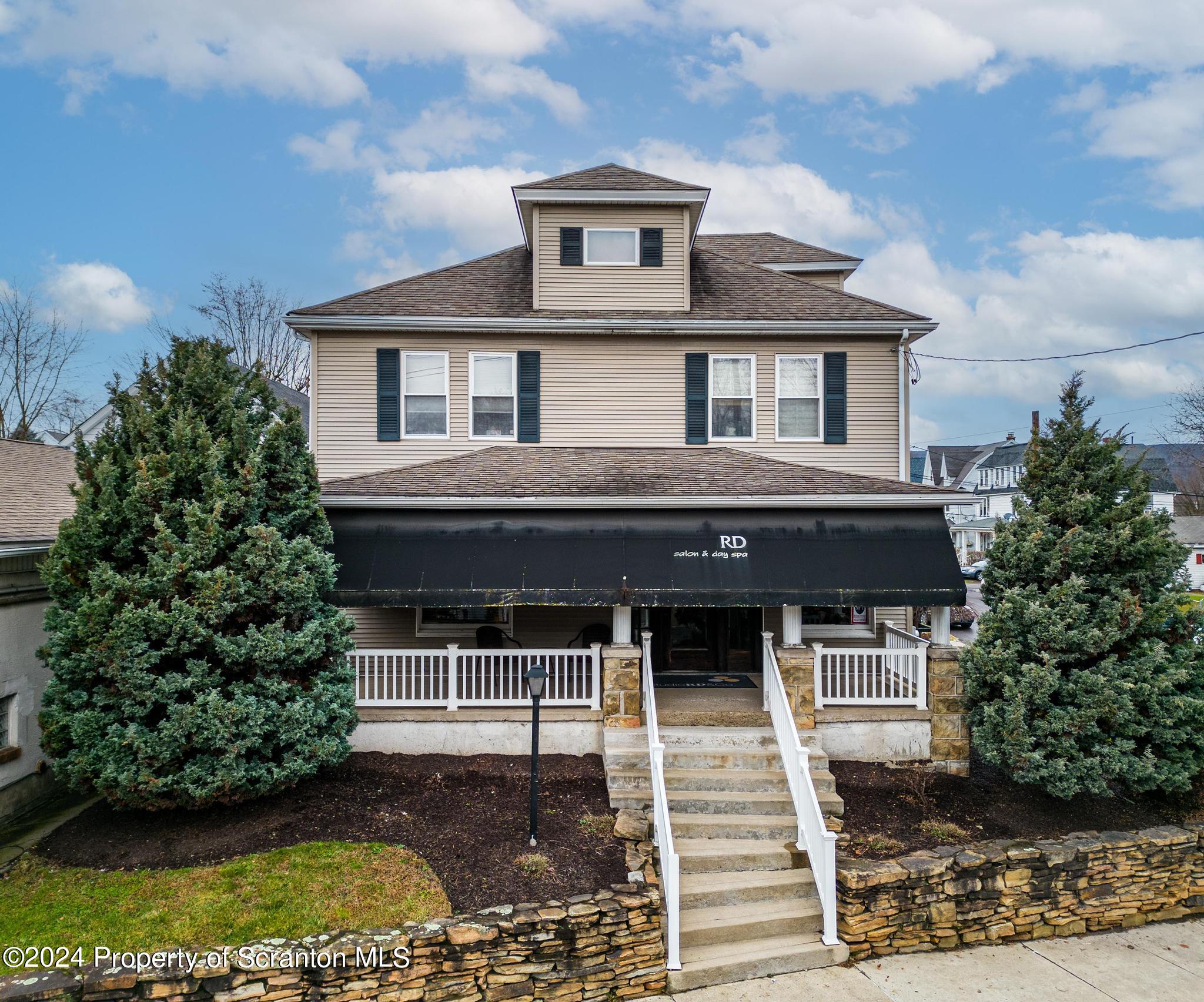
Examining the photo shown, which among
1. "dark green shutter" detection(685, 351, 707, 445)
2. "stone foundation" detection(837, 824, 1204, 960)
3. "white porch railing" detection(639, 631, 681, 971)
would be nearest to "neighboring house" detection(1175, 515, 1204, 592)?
"stone foundation" detection(837, 824, 1204, 960)

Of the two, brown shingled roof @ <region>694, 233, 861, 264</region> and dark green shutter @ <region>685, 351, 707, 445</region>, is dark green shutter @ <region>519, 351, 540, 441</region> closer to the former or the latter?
dark green shutter @ <region>685, 351, 707, 445</region>

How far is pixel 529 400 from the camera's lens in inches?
454

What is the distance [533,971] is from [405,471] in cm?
723

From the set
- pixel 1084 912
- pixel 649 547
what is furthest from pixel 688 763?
pixel 1084 912

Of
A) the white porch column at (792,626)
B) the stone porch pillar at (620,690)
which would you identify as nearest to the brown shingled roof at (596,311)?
the white porch column at (792,626)

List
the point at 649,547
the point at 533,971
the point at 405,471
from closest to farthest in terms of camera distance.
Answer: the point at 533,971
the point at 649,547
the point at 405,471

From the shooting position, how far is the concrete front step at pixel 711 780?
26.6 feet

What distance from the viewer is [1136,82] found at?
1277 centimetres

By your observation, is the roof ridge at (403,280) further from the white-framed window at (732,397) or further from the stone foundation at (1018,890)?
the stone foundation at (1018,890)

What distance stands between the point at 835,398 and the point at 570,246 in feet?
17.8

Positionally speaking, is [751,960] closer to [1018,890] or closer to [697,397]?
[1018,890]

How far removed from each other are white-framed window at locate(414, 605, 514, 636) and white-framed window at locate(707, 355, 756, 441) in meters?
5.01

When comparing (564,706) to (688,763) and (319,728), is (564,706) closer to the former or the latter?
(688,763)

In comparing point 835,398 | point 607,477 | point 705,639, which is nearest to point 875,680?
point 705,639
